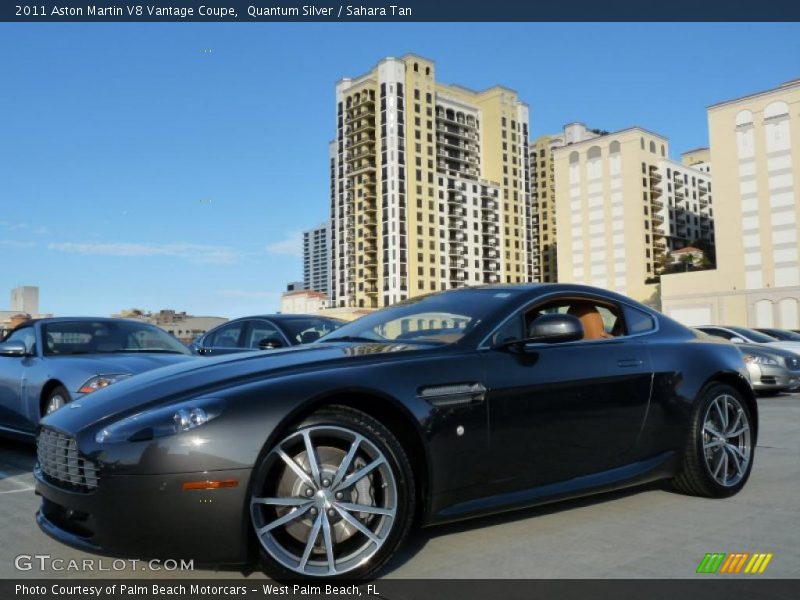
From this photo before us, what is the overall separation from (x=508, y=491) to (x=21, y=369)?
5399mm

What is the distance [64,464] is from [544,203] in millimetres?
140351

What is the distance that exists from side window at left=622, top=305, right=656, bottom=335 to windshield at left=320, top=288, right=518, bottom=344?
0.90 m

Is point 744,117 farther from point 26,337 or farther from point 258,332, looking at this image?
point 26,337

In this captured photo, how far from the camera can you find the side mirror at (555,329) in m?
3.59

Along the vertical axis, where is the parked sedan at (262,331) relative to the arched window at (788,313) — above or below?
below

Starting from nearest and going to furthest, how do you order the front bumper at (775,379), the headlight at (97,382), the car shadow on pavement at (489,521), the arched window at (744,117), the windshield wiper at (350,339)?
the car shadow on pavement at (489,521) → the windshield wiper at (350,339) → the headlight at (97,382) → the front bumper at (775,379) → the arched window at (744,117)

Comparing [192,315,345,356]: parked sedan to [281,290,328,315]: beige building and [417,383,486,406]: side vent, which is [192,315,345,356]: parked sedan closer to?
[417,383,486,406]: side vent

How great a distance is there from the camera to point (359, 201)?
10538cm

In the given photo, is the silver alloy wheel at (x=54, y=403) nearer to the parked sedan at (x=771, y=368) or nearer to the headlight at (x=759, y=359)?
the parked sedan at (x=771, y=368)

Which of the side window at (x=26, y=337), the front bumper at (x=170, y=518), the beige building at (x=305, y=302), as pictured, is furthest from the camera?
the beige building at (x=305, y=302)

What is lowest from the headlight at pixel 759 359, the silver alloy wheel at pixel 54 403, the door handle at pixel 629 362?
the silver alloy wheel at pixel 54 403

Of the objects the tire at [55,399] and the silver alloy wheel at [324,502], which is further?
the tire at [55,399]

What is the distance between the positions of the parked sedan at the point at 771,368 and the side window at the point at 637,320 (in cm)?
782

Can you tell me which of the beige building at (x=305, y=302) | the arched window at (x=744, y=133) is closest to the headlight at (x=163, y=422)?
the arched window at (x=744, y=133)
